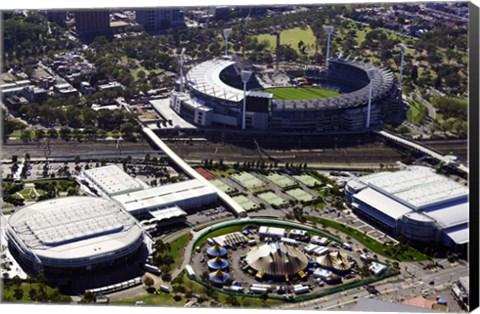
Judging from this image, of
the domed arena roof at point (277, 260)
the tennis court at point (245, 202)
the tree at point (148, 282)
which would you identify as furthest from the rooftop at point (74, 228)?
the tennis court at point (245, 202)

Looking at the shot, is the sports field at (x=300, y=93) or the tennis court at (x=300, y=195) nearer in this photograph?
the tennis court at (x=300, y=195)

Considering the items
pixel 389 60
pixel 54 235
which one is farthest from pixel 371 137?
pixel 54 235

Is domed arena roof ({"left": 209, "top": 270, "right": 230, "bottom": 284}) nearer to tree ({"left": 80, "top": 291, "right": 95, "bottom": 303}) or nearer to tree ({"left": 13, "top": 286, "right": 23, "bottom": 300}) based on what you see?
tree ({"left": 80, "top": 291, "right": 95, "bottom": 303})

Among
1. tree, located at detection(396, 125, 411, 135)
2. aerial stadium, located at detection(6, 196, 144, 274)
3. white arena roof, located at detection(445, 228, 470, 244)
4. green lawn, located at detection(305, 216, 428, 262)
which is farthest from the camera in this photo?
tree, located at detection(396, 125, 411, 135)

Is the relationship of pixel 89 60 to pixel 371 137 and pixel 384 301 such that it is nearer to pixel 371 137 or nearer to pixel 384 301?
pixel 371 137

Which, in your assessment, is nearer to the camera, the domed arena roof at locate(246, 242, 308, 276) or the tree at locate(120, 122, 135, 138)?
the domed arena roof at locate(246, 242, 308, 276)

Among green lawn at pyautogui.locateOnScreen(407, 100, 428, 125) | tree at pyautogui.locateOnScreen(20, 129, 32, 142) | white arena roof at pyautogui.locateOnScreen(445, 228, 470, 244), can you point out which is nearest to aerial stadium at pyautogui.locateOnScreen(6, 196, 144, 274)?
tree at pyautogui.locateOnScreen(20, 129, 32, 142)

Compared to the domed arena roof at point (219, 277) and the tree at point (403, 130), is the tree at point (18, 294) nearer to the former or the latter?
the domed arena roof at point (219, 277)
